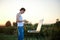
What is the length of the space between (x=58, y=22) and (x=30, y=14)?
0.47 meters

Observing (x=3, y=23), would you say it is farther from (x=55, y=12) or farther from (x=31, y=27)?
(x=55, y=12)

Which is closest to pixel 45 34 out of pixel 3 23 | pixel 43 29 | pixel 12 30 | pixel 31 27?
pixel 43 29

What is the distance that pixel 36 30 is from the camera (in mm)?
2592

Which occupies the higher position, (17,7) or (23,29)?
(17,7)

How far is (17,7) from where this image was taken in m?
2.63

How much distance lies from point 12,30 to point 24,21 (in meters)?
0.24

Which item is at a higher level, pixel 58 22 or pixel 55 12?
pixel 55 12

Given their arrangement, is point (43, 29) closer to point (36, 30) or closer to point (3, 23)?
point (36, 30)

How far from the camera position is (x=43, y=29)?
2596mm

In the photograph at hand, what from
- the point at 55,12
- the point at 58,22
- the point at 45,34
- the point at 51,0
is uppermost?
the point at 51,0

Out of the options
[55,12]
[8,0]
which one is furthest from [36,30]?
[8,0]

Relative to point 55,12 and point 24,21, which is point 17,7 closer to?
point 24,21

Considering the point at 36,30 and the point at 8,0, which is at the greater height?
the point at 8,0

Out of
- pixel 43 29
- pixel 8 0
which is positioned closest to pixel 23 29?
pixel 43 29
